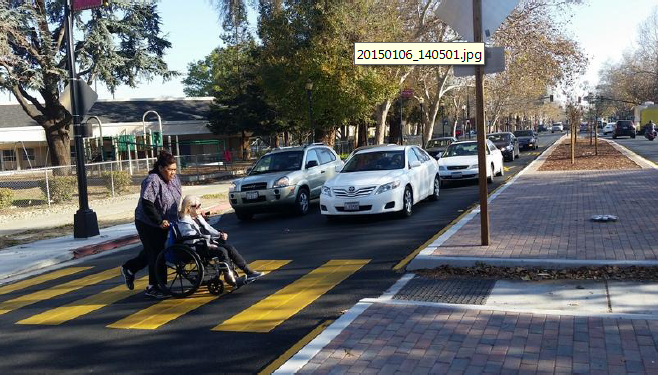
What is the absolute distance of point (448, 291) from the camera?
669 centimetres

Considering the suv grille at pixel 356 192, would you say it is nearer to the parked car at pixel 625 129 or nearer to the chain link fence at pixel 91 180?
A: the chain link fence at pixel 91 180

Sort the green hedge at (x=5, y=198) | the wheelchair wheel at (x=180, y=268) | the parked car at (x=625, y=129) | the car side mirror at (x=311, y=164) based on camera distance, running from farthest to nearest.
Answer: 1. the parked car at (x=625, y=129)
2. the green hedge at (x=5, y=198)
3. the car side mirror at (x=311, y=164)
4. the wheelchair wheel at (x=180, y=268)

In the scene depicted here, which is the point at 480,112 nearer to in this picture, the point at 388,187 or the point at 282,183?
the point at 388,187

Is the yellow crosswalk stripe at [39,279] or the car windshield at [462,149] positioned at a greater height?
the car windshield at [462,149]

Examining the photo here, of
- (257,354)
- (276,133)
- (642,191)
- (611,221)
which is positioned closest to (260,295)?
(257,354)

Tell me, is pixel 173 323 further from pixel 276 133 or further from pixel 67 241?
pixel 276 133

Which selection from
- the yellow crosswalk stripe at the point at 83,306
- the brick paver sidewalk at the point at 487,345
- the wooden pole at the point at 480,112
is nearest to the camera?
the brick paver sidewalk at the point at 487,345

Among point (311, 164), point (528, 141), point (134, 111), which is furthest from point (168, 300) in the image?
point (134, 111)

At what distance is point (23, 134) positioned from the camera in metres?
42.4

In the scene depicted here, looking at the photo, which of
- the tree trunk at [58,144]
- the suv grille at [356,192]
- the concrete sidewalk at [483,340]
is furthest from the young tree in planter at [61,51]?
the concrete sidewalk at [483,340]

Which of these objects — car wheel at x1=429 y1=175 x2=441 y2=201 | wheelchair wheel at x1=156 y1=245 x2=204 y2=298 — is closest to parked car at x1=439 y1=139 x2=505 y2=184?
car wheel at x1=429 y1=175 x2=441 y2=201

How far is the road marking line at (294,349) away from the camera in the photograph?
188 inches

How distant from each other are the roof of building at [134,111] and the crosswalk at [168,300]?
40115mm

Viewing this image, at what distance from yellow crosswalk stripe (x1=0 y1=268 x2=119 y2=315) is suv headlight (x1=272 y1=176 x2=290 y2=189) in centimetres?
509
